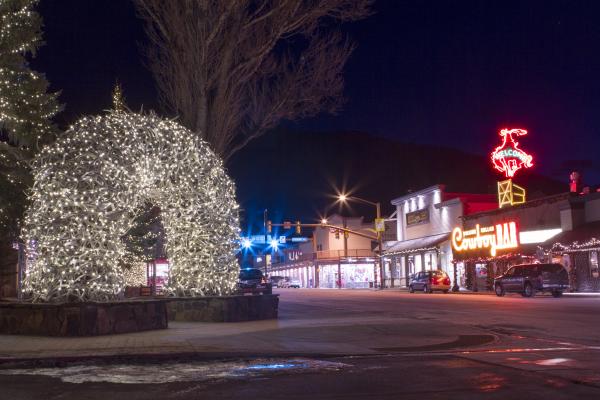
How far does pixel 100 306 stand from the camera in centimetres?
1495

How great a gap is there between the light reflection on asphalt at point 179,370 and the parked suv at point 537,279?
2492cm

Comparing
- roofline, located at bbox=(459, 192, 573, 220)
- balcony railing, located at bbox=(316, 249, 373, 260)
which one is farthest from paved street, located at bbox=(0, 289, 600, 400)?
balcony railing, located at bbox=(316, 249, 373, 260)

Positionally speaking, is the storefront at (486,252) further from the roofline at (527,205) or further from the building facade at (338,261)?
the building facade at (338,261)

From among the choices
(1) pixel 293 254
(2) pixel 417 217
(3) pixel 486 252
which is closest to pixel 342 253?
(2) pixel 417 217

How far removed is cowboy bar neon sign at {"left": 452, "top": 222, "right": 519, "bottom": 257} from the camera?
4233 centimetres

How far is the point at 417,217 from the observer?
57812 mm

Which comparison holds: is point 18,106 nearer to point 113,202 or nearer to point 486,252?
point 113,202

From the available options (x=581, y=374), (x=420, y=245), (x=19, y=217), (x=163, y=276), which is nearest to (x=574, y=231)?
(x=420, y=245)

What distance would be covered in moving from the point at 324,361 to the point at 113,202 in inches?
271

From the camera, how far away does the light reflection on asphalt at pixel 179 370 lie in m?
9.27

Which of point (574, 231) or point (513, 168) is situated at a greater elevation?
point (513, 168)

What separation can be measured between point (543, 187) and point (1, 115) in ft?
264

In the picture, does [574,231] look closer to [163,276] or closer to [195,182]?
[163,276]

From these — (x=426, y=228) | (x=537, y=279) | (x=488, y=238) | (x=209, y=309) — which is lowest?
(x=209, y=309)
